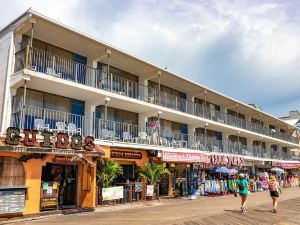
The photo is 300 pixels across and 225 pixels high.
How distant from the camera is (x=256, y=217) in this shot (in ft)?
44.8

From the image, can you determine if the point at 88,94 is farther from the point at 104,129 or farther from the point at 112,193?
the point at 112,193

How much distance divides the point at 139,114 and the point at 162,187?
5856 mm

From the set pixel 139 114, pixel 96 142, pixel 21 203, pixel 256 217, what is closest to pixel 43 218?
pixel 21 203

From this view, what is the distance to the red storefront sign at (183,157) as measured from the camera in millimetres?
20834

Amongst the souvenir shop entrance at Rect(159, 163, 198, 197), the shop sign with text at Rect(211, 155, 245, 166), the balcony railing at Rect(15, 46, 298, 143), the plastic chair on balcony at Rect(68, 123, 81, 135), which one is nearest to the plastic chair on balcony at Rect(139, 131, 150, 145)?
the balcony railing at Rect(15, 46, 298, 143)

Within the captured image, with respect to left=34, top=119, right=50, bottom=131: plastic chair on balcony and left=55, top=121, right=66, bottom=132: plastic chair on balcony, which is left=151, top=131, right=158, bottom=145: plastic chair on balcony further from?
left=34, top=119, right=50, bottom=131: plastic chair on balcony

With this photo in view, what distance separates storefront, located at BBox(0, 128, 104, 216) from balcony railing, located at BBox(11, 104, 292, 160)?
134cm

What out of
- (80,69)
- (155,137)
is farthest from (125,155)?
(80,69)

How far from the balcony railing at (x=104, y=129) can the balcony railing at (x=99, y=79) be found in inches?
80.1

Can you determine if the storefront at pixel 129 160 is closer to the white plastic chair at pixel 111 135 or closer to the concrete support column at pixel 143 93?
the white plastic chair at pixel 111 135

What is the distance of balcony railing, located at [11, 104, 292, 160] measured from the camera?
52.1 feet

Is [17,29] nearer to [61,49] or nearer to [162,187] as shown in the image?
[61,49]

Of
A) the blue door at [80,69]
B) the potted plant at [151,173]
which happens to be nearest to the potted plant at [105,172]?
the potted plant at [151,173]

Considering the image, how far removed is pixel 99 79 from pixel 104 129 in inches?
129
